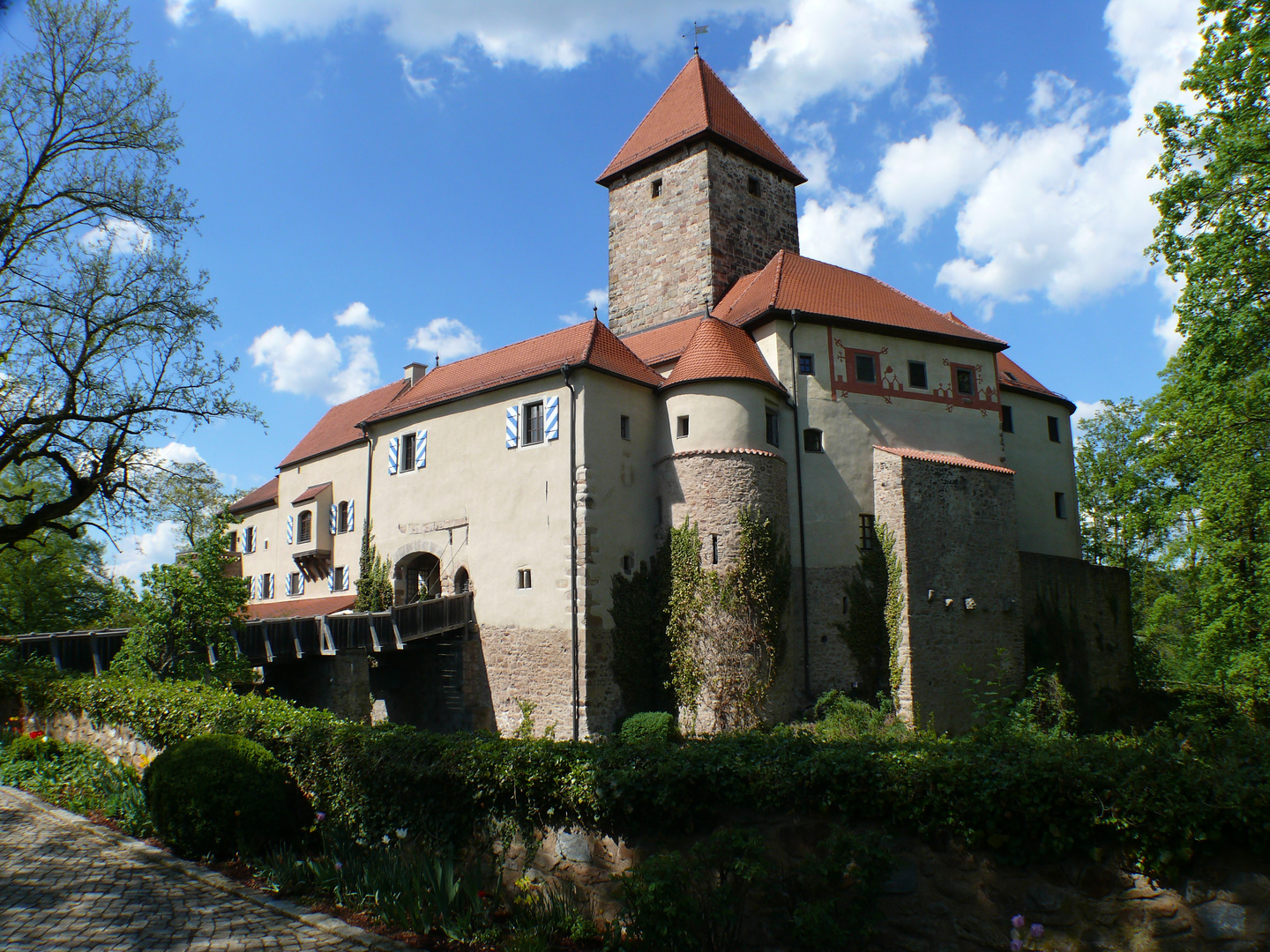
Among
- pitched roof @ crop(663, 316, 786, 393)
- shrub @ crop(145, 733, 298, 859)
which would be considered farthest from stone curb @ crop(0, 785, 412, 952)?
pitched roof @ crop(663, 316, 786, 393)

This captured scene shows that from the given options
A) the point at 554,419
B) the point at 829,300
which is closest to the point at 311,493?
the point at 554,419

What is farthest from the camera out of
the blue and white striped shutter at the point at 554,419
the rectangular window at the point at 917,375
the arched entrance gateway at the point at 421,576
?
the arched entrance gateway at the point at 421,576

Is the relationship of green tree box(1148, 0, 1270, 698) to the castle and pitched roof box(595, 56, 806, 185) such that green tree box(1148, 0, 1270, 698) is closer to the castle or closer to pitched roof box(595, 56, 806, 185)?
the castle

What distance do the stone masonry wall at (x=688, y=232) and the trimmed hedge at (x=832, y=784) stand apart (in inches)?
767

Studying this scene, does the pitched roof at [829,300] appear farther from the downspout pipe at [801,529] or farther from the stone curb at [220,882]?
the stone curb at [220,882]

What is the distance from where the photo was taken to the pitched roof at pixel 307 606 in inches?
912

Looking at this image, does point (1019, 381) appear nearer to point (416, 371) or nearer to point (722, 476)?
point (722, 476)

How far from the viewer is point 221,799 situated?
7.40 m

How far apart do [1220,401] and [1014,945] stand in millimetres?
13638

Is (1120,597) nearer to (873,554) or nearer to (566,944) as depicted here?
(873,554)

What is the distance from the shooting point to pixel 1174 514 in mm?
17812

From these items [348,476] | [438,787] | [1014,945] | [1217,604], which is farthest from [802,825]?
[348,476]

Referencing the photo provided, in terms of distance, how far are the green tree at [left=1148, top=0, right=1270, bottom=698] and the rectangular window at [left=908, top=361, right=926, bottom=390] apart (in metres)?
6.44

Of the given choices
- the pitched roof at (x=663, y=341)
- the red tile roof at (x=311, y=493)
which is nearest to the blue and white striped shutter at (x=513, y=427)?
the pitched roof at (x=663, y=341)
